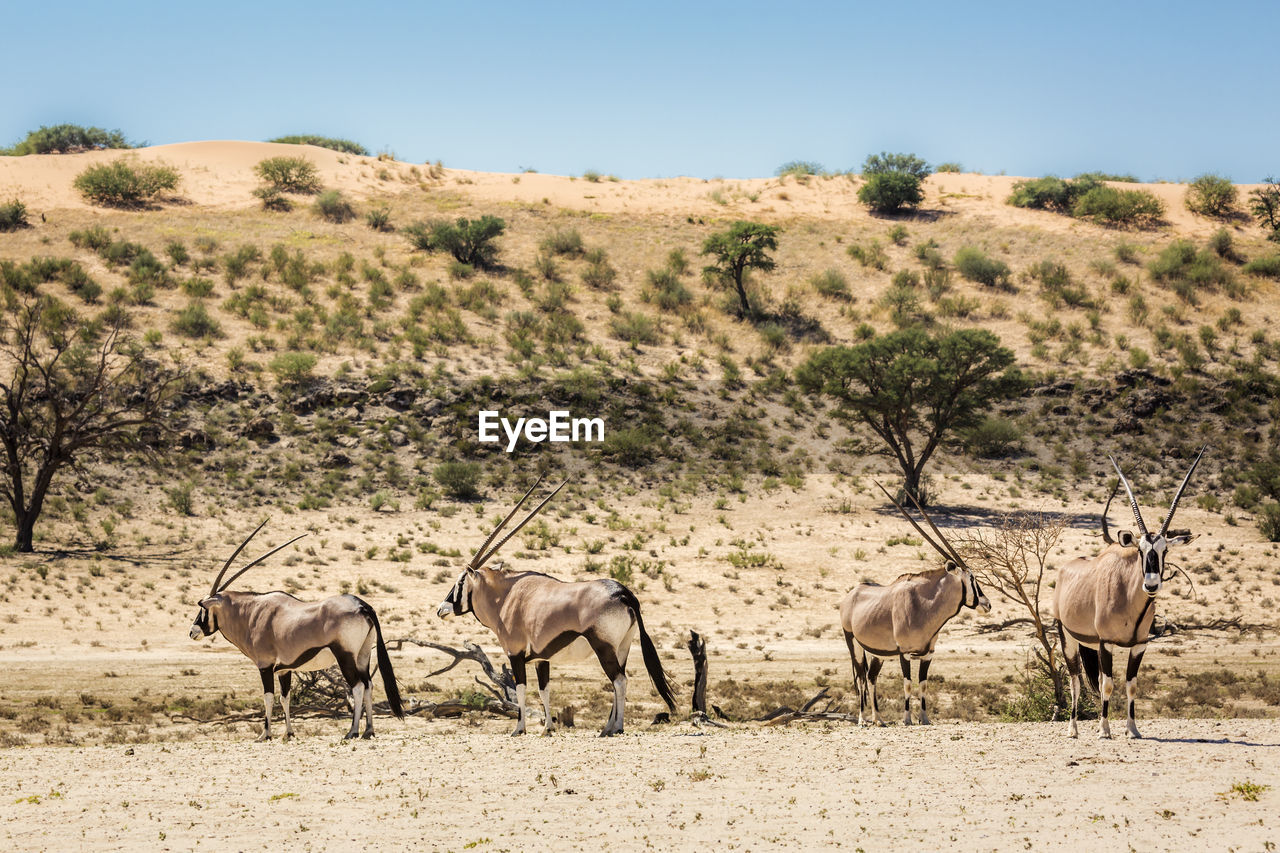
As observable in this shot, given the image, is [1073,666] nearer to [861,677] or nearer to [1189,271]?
[861,677]

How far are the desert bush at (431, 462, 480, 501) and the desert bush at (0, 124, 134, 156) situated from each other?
5191 cm

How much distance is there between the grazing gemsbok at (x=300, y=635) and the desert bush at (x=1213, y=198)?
7357 centimetres

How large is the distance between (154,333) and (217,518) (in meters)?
15.8

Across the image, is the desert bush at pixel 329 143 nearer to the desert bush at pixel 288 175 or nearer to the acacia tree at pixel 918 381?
the desert bush at pixel 288 175

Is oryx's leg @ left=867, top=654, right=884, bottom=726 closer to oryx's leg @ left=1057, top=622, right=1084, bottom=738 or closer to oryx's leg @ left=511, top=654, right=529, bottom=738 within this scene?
oryx's leg @ left=1057, top=622, right=1084, bottom=738

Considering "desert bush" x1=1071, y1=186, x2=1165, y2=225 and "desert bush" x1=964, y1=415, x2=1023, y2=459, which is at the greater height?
"desert bush" x1=1071, y1=186, x2=1165, y2=225

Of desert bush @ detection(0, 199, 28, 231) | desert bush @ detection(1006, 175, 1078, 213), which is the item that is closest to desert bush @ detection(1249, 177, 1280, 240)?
desert bush @ detection(1006, 175, 1078, 213)

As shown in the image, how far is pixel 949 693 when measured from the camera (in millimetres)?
16953

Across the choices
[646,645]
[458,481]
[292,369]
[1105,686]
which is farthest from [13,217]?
[1105,686]

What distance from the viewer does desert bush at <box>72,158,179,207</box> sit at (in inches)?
2576

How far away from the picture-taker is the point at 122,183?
65.8 meters

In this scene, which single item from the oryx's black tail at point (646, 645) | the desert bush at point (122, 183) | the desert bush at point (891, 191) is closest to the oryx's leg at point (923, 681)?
the oryx's black tail at point (646, 645)

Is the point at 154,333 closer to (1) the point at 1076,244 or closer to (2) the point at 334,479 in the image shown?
(2) the point at 334,479

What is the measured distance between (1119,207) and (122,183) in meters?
62.6
